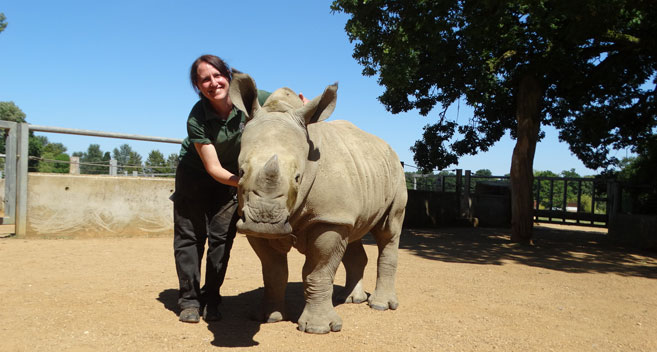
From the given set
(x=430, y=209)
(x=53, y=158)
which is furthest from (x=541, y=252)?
(x=53, y=158)

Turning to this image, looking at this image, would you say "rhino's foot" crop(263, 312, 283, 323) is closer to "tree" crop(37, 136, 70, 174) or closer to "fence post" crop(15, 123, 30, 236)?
"fence post" crop(15, 123, 30, 236)

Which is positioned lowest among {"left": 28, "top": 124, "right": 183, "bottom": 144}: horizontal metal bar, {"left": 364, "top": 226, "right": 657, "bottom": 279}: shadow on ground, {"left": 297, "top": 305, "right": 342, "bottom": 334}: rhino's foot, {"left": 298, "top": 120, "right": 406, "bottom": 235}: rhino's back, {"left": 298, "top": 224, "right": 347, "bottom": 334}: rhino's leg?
{"left": 364, "top": 226, "right": 657, "bottom": 279}: shadow on ground

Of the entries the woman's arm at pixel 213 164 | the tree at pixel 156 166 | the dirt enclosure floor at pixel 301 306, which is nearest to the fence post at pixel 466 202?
the dirt enclosure floor at pixel 301 306

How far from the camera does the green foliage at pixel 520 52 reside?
32.5 ft

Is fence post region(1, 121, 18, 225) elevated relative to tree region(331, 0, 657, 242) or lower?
lower

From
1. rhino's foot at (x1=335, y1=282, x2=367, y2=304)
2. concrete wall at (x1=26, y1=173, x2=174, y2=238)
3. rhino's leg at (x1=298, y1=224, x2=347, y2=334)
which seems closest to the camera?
rhino's leg at (x1=298, y1=224, x2=347, y2=334)

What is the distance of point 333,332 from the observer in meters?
3.62

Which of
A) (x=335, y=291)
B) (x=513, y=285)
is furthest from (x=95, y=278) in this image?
(x=513, y=285)

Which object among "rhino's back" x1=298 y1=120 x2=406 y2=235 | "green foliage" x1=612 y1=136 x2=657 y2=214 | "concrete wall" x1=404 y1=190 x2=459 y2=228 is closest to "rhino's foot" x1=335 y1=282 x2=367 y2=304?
"rhino's back" x1=298 y1=120 x2=406 y2=235

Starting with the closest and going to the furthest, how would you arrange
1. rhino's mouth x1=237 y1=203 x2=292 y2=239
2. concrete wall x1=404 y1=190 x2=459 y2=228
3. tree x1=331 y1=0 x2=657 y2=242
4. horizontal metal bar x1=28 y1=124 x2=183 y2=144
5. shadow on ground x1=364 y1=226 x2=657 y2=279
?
rhino's mouth x1=237 y1=203 x2=292 y2=239, shadow on ground x1=364 y1=226 x2=657 y2=279, horizontal metal bar x1=28 y1=124 x2=183 y2=144, tree x1=331 y1=0 x2=657 y2=242, concrete wall x1=404 y1=190 x2=459 y2=228

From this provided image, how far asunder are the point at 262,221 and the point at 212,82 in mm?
1498

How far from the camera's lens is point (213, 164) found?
11.4 feet

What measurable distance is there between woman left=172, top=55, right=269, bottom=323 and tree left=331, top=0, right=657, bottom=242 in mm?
7019

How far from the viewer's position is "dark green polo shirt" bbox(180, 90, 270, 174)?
361 centimetres
